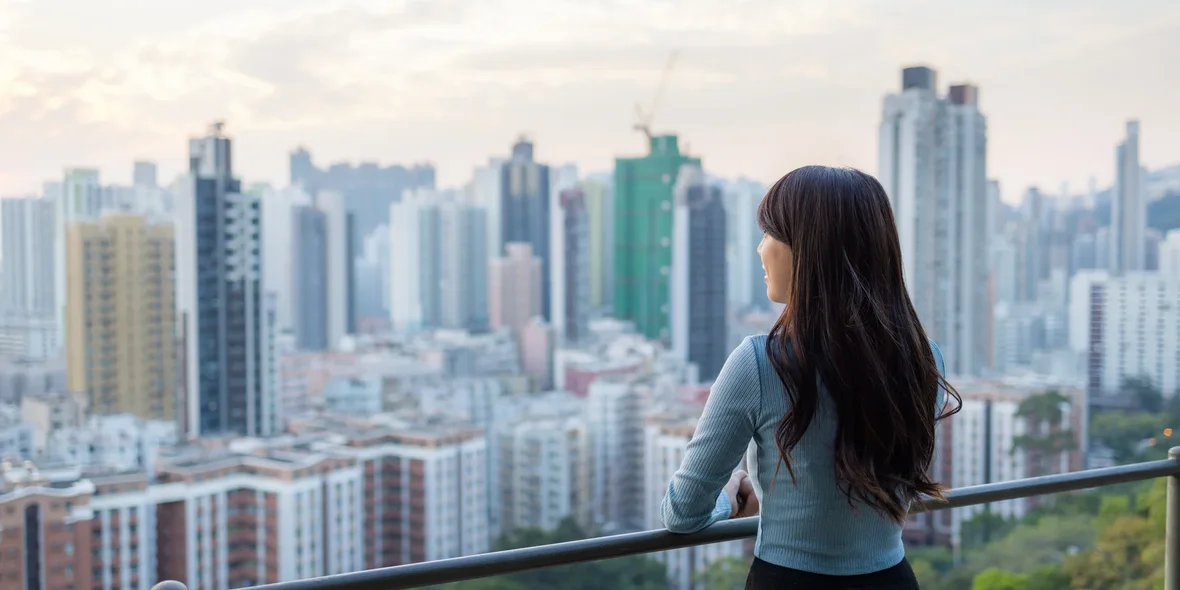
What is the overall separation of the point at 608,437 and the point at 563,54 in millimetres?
9803

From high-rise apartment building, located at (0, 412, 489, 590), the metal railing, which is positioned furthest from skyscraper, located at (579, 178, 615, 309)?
the metal railing

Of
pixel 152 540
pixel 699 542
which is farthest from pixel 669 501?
pixel 152 540

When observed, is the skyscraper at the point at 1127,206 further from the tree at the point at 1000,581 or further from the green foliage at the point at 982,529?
the tree at the point at 1000,581

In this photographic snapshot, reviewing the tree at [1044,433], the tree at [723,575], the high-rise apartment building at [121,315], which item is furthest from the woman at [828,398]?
the high-rise apartment building at [121,315]

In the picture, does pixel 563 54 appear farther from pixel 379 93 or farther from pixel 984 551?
pixel 984 551

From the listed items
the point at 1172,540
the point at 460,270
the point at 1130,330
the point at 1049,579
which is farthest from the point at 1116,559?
the point at 460,270

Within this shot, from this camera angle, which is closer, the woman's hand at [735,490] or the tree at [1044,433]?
the woman's hand at [735,490]

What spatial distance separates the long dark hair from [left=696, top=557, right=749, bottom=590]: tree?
1126 centimetres

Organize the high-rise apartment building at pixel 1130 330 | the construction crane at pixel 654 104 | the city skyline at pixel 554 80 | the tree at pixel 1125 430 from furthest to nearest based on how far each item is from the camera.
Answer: the construction crane at pixel 654 104 < the city skyline at pixel 554 80 < the high-rise apartment building at pixel 1130 330 < the tree at pixel 1125 430

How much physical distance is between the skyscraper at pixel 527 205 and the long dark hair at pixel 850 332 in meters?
20.7

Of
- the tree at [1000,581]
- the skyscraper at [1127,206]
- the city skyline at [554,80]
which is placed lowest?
the tree at [1000,581]

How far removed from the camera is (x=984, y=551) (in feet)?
34.8

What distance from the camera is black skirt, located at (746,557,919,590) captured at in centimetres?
55

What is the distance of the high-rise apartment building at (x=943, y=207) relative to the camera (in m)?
14.3
